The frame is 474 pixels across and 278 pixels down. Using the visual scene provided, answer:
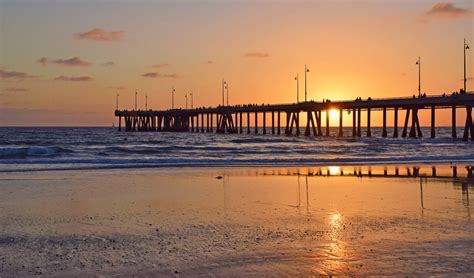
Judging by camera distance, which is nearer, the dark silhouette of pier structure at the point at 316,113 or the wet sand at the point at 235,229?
the wet sand at the point at 235,229

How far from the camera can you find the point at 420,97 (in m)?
57.1

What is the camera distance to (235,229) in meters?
9.02

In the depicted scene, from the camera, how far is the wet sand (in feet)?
22.1

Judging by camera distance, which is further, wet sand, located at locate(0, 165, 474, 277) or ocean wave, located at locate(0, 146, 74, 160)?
ocean wave, located at locate(0, 146, 74, 160)

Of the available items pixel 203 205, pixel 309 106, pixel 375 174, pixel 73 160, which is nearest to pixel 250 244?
pixel 203 205

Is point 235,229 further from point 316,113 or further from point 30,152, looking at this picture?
point 316,113

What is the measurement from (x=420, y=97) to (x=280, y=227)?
51.8 metres

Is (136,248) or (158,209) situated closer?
(136,248)

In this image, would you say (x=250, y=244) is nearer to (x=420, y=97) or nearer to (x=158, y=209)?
(x=158, y=209)

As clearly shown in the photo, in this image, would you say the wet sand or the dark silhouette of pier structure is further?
the dark silhouette of pier structure

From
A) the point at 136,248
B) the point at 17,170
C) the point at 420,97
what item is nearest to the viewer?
the point at 136,248

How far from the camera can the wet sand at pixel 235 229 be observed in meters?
6.75

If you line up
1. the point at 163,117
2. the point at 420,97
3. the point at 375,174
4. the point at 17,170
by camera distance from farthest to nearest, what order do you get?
the point at 163,117
the point at 420,97
the point at 17,170
the point at 375,174

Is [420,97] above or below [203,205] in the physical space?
above
